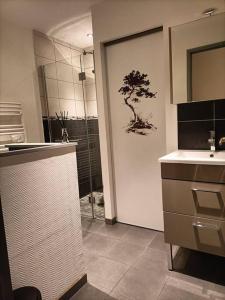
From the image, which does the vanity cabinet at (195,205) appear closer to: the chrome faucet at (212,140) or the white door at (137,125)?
the chrome faucet at (212,140)

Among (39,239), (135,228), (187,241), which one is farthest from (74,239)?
(135,228)

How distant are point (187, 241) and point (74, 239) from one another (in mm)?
809

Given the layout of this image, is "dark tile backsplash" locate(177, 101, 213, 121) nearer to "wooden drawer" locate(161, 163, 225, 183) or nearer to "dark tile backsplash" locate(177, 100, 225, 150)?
"dark tile backsplash" locate(177, 100, 225, 150)

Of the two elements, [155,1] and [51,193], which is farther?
[155,1]

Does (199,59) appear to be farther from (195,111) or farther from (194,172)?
(194,172)

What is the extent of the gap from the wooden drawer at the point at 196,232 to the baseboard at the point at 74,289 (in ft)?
2.22

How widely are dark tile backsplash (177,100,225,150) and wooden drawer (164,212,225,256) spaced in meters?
0.66

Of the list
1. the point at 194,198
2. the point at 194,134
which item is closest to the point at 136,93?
the point at 194,134

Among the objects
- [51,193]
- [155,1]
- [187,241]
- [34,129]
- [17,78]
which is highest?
[155,1]

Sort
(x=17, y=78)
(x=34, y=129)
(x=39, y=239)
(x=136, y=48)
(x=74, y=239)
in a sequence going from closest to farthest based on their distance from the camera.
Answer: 1. (x=39, y=239)
2. (x=74, y=239)
3. (x=136, y=48)
4. (x=17, y=78)
5. (x=34, y=129)

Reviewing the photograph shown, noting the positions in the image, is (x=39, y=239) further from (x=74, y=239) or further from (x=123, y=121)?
(x=123, y=121)

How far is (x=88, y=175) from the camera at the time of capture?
3020 millimetres

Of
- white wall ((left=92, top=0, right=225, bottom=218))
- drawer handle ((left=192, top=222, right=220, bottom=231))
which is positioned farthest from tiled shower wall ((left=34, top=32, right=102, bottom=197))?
drawer handle ((left=192, top=222, right=220, bottom=231))

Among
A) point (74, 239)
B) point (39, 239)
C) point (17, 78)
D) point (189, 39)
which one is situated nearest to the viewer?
point (39, 239)
